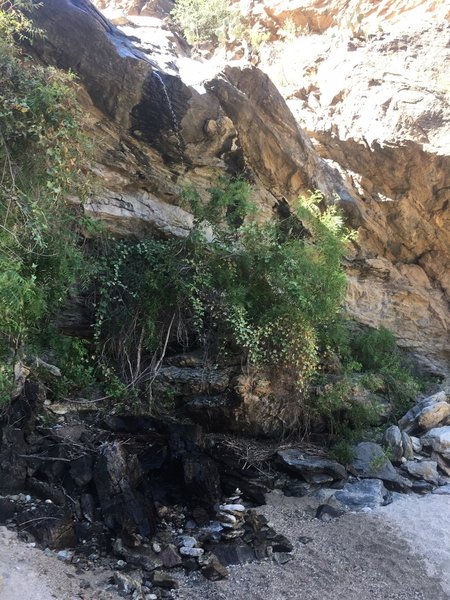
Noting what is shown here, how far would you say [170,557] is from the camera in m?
4.61

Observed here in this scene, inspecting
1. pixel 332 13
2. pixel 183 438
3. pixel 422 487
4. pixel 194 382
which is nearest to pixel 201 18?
pixel 332 13

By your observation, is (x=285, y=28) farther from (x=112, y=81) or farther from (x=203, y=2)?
(x=112, y=81)

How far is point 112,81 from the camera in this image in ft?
23.5

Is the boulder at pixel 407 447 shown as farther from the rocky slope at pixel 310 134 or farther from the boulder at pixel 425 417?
the rocky slope at pixel 310 134

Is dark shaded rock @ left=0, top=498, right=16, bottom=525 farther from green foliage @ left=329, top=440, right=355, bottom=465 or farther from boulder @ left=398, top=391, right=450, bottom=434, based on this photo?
boulder @ left=398, top=391, right=450, bottom=434

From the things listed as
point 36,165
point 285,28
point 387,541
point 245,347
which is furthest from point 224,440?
point 285,28

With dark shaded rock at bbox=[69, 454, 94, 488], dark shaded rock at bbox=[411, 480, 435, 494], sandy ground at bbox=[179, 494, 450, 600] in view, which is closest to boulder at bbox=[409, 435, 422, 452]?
dark shaded rock at bbox=[411, 480, 435, 494]

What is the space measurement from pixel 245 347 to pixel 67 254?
108 inches

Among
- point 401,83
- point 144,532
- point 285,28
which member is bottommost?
point 144,532

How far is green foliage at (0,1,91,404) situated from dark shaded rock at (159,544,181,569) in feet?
7.94

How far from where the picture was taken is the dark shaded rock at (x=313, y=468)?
21.1 feet

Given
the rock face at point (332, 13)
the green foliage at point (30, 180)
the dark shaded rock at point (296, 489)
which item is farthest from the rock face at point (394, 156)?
the green foliage at point (30, 180)

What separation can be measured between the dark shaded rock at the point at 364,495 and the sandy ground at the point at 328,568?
0.26 m

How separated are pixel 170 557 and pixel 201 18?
1414 centimetres
